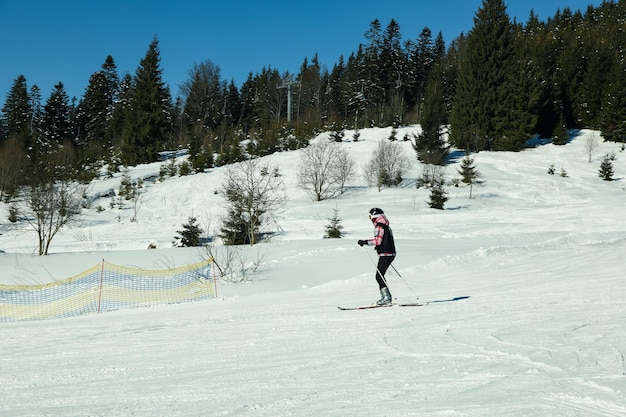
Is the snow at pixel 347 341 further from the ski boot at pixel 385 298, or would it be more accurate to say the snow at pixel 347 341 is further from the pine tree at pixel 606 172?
the pine tree at pixel 606 172

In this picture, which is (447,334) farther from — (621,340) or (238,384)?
(238,384)

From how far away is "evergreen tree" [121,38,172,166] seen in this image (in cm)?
4762

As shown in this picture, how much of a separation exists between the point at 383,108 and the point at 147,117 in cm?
3105

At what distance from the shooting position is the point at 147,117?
48.7 m

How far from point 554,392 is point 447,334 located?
7.51 ft

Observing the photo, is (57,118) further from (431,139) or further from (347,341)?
(347,341)

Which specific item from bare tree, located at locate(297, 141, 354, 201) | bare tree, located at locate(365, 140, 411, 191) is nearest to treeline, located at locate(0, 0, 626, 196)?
bare tree, located at locate(365, 140, 411, 191)

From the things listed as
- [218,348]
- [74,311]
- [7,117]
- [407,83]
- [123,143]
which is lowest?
[74,311]

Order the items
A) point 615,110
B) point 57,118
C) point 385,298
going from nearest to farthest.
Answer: point 385,298, point 615,110, point 57,118

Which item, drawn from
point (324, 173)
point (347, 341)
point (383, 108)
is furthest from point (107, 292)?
point (383, 108)

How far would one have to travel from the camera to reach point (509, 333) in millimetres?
5852

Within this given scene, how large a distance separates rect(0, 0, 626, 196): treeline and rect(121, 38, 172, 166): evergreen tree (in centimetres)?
11

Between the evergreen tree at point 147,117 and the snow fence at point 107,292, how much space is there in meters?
35.2

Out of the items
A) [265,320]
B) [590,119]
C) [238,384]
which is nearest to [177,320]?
[265,320]
